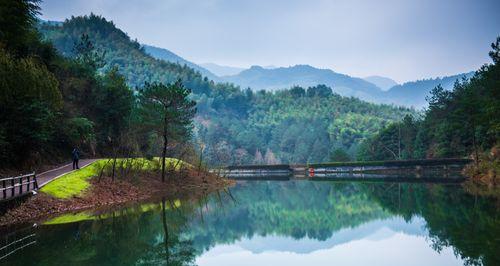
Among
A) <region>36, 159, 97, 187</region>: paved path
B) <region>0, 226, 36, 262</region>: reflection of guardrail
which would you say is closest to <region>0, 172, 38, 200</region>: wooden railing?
<region>36, 159, 97, 187</region>: paved path

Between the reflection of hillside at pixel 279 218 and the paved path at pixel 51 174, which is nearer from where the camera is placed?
the reflection of hillside at pixel 279 218

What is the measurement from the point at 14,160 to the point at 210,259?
78.5 ft

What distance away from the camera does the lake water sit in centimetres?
1631

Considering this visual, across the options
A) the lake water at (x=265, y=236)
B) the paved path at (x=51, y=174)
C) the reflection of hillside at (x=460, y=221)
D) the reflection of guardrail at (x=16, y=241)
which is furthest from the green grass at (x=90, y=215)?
the reflection of hillside at (x=460, y=221)

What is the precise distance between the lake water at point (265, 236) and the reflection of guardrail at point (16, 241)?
0.11 ft

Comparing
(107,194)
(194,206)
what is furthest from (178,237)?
(107,194)

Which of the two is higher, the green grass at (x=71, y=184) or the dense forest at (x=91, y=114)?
the dense forest at (x=91, y=114)

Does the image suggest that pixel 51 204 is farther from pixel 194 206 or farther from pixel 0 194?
pixel 194 206

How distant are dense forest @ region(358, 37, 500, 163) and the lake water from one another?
30897mm

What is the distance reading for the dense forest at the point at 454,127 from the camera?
6059 cm

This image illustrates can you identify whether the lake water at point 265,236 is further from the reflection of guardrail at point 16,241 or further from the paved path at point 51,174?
the paved path at point 51,174

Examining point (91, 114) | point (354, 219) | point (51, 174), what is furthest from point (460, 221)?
point (91, 114)

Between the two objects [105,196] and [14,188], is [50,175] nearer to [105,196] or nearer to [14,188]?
[105,196]

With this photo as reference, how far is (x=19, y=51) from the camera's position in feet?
122
